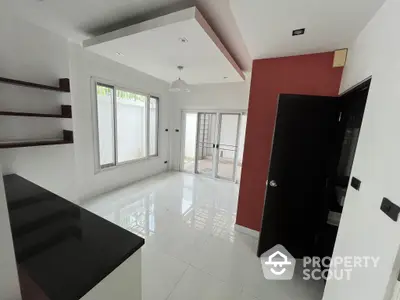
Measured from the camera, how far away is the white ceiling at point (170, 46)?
188 centimetres

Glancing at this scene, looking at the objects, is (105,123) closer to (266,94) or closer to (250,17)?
(266,94)

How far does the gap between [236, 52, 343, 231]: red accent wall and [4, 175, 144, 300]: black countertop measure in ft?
6.17

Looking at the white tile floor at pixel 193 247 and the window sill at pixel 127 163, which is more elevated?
the window sill at pixel 127 163

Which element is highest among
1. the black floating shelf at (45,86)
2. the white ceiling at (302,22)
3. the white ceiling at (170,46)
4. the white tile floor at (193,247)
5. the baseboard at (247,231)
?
the white ceiling at (170,46)

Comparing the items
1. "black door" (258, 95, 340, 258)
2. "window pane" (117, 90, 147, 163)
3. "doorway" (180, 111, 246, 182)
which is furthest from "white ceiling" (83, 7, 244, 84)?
"doorway" (180, 111, 246, 182)

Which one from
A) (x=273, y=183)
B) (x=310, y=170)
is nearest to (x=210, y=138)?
(x=273, y=183)

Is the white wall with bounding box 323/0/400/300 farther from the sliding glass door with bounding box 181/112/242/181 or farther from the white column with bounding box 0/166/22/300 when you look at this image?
the sliding glass door with bounding box 181/112/242/181

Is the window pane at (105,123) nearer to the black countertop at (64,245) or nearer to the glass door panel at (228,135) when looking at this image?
the black countertop at (64,245)

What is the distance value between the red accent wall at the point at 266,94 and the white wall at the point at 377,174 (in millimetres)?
623

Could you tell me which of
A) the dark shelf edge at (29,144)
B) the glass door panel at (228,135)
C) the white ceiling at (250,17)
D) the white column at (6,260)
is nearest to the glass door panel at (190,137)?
the glass door panel at (228,135)

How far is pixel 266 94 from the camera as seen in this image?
231cm

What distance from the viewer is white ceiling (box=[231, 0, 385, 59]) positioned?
134 cm

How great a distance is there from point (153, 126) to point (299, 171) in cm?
400

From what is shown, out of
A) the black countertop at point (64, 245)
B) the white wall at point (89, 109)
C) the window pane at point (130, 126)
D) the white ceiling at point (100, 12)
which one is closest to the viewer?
the black countertop at point (64, 245)
